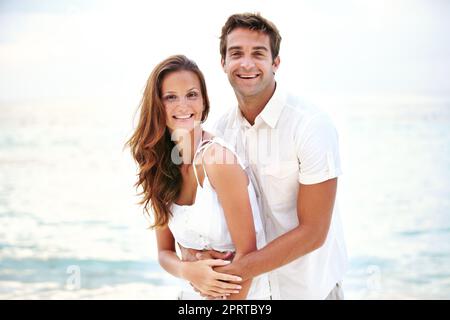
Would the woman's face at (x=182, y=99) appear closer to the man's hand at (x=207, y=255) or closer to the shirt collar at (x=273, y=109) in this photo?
the shirt collar at (x=273, y=109)

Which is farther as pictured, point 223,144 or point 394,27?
point 394,27

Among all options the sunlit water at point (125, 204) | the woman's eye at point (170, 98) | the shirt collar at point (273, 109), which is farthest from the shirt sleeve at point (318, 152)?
the sunlit water at point (125, 204)

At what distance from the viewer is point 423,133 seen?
1223cm

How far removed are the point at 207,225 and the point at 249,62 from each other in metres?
0.77

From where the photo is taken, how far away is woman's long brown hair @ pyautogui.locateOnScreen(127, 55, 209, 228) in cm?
240

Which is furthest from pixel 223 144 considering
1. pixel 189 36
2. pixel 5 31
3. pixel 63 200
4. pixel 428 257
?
pixel 5 31

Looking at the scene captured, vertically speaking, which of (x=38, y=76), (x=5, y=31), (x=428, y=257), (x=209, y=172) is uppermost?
(x=5, y=31)

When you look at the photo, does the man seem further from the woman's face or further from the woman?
the woman's face

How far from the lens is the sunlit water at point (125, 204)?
7.87 meters

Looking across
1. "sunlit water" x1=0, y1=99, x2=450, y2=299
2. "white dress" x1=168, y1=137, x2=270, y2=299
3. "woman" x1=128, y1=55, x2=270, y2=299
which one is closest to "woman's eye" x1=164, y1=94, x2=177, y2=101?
"woman" x1=128, y1=55, x2=270, y2=299

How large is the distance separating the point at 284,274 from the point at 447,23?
12446 millimetres

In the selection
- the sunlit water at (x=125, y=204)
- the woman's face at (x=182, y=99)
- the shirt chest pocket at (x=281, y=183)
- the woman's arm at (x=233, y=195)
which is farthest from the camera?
the sunlit water at (x=125, y=204)

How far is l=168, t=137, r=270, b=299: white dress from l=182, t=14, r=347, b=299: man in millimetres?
60

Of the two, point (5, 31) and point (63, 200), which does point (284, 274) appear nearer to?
point (63, 200)
